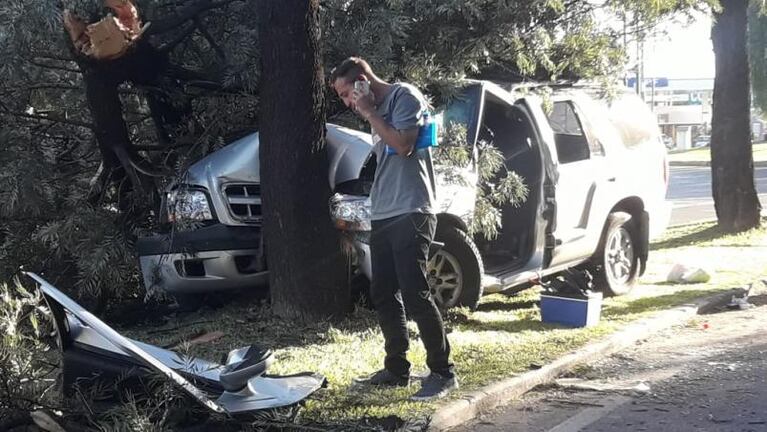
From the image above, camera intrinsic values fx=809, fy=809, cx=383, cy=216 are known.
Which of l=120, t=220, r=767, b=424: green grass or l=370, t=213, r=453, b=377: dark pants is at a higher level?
l=370, t=213, r=453, b=377: dark pants

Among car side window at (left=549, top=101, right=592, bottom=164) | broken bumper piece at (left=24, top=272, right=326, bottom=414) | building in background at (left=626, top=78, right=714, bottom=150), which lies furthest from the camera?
building in background at (left=626, top=78, right=714, bottom=150)

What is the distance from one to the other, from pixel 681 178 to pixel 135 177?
102ft

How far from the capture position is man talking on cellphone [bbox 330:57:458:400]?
15.3 feet

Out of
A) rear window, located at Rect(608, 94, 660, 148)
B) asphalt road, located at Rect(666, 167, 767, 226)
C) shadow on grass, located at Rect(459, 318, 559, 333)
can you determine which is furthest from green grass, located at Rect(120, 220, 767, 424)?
asphalt road, located at Rect(666, 167, 767, 226)

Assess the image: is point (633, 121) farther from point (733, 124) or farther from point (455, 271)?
point (733, 124)

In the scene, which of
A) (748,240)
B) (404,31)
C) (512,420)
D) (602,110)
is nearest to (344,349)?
(512,420)

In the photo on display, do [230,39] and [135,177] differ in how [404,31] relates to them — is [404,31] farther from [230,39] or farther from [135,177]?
[135,177]

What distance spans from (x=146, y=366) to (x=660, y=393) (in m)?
3.25

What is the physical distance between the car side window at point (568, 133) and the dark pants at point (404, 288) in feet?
11.0

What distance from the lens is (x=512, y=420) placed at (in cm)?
477

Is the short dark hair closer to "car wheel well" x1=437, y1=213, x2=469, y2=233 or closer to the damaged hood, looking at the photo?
the damaged hood

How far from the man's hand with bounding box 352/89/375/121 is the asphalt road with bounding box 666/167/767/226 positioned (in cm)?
1240

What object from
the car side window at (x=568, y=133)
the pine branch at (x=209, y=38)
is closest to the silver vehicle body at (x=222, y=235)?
the pine branch at (x=209, y=38)

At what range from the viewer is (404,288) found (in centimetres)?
472
